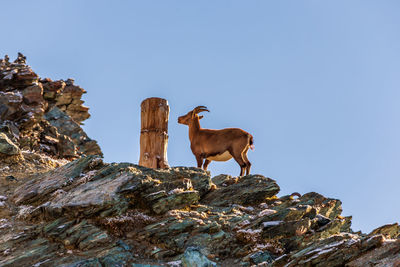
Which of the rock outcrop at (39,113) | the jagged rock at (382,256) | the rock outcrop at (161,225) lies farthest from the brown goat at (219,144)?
the jagged rock at (382,256)

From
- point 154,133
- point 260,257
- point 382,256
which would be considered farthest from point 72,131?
point 382,256

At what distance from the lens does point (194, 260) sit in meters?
10.0

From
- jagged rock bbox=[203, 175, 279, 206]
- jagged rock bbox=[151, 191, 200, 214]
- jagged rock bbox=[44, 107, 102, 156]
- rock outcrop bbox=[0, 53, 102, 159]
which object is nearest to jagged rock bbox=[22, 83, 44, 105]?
rock outcrop bbox=[0, 53, 102, 159]

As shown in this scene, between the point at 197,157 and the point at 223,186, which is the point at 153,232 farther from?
the point at 197,157

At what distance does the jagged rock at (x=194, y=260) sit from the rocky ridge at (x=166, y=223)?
0.08ft

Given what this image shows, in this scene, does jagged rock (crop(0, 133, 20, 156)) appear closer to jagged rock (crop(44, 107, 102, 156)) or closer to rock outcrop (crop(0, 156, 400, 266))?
rock outcrop (crop(0, 156, 400, 266))

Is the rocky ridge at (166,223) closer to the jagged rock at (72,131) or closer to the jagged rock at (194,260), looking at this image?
the jagged rock at (194,260)

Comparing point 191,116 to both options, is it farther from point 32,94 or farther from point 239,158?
point 32,94

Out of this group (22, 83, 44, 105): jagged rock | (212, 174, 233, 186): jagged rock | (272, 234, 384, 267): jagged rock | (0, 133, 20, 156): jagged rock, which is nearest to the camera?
(272, 234, 384, 267): jagged rock

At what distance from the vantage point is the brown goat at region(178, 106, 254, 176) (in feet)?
63.1

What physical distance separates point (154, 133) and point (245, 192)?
459 cm

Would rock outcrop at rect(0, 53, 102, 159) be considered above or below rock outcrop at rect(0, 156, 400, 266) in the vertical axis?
above

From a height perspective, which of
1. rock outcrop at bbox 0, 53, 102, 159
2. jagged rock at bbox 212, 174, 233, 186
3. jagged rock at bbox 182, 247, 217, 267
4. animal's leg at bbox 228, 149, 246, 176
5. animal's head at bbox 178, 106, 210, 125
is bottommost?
jagged rock at bbox 182, 247, 217, 267

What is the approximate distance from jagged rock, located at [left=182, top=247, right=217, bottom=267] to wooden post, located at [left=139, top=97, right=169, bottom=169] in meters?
6.99
